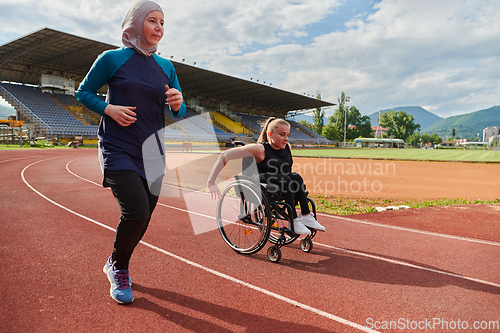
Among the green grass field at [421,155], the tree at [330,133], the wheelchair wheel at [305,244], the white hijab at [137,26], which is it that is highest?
the tree at [330,133]

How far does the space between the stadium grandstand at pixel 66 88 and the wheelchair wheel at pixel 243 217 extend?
16306 millimetres

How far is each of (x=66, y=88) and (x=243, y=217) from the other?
4275cm

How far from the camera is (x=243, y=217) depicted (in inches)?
145

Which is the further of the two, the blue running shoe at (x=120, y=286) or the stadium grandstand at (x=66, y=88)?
the stadium grandstand at (x=66, y=88)

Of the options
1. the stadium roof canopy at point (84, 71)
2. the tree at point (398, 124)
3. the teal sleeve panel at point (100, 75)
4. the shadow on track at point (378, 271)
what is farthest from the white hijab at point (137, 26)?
the tree at point (398, 124)

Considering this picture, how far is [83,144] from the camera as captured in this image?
32625 millimetres

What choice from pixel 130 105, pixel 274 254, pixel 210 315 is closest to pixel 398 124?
pixel 274 254

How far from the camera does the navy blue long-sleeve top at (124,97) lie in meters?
2.16

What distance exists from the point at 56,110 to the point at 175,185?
33.3m

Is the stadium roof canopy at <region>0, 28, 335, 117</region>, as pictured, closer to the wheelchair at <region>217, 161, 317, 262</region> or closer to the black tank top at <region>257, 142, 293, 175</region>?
the wheelchair at <region>217, 161, 317, 262</region>

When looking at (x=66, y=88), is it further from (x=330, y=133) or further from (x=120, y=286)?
(x=330, y=133)

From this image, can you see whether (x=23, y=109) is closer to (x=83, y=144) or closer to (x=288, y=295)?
(x=83, y=144)

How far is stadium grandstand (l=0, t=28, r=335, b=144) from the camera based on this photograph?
95.3 ft

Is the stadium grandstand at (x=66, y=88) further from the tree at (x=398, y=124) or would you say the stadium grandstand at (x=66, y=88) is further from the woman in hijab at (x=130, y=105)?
the tree at (x=398, y=124)
